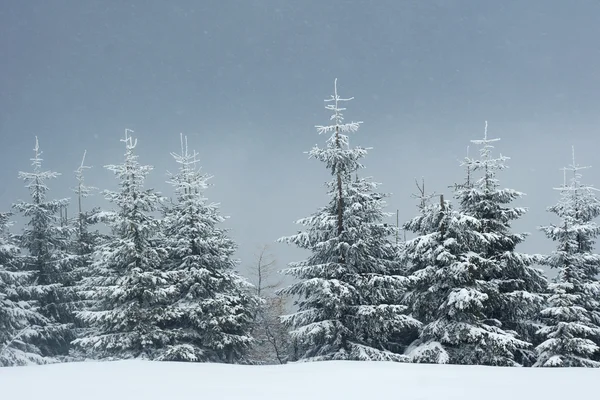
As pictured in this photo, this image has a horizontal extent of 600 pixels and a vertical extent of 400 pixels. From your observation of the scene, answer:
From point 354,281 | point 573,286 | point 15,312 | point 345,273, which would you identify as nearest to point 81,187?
point 15,312

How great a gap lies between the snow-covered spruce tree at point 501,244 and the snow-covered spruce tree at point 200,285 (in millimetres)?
10490

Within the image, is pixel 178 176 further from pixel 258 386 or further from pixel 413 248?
pixel 258 386

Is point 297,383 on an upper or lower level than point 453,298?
lower

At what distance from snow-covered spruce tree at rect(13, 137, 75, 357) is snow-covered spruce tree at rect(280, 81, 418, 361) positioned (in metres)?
12.3

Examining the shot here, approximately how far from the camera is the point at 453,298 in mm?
17516

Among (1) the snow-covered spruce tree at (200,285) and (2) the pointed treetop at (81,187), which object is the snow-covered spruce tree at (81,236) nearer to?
(2) the pointed treetop at (81,187)

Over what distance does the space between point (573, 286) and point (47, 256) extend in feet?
78.3

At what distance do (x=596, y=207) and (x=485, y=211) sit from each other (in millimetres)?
6052

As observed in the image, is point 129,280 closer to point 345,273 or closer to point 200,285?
point 200,285

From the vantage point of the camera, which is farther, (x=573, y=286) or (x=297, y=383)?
(x=573, y=286)

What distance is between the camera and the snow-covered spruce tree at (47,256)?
24641 mm

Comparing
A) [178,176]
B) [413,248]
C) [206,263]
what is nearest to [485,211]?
[413,248]

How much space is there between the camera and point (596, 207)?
22.0 metres

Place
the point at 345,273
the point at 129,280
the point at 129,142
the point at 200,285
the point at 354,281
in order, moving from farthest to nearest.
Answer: the point at 129,142
the point at 200,285
the point at 129,280
the point at 345,273
the point at 354,281
